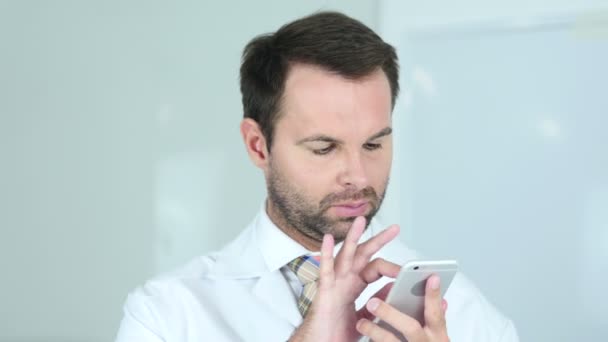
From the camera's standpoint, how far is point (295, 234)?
1.67m

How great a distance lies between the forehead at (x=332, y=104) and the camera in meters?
1.59

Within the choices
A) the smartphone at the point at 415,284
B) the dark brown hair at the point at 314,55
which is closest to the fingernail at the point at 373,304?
the smartphone at the point at 415,284

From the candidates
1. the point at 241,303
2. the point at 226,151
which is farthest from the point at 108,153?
the point at 241,303

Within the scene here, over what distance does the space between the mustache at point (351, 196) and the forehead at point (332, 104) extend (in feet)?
0.36

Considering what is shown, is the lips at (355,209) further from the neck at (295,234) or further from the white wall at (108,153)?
the white wall at (108,153)

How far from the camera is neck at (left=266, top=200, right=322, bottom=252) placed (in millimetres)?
1654

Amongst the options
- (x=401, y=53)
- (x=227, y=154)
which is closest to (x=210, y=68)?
(x=227, y=154)

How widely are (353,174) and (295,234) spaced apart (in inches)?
8.0

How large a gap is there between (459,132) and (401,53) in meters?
0.41

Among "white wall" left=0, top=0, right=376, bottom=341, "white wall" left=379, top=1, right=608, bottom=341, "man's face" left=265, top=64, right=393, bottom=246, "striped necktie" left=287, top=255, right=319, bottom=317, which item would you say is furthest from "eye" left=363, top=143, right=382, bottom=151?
"white wall" left=0, top=0, right=376, bottom=341

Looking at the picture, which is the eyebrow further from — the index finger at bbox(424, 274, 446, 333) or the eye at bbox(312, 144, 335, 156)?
the index finger at bbox(424, 274, 446, 333)

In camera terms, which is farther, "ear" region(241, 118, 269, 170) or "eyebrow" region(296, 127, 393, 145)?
"ear" region(241, 118, 269, 170)

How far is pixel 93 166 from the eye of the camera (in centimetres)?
316

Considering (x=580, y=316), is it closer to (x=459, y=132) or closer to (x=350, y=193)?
(x=459, y=132)
